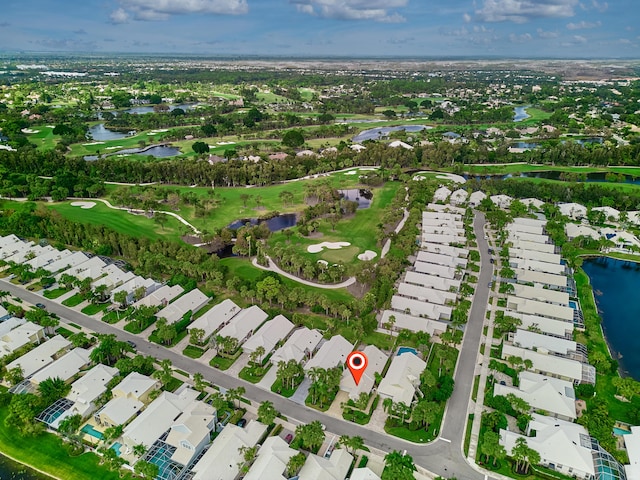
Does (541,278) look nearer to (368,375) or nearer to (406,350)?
(406,350)

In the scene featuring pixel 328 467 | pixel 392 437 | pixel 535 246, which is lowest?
pixel 392 437

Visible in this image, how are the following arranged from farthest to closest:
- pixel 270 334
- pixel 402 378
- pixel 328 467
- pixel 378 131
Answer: pixel 378 131 → pixel 270 334 → pixel 402 378 → pixel 328 467

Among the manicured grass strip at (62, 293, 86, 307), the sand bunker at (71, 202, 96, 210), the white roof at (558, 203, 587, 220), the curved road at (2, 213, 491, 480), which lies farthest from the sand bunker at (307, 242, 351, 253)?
the sand bunker at (71, 202, 96, 210)

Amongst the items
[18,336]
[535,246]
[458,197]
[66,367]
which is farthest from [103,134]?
[535,246]

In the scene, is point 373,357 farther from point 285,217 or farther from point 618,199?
point 618,199

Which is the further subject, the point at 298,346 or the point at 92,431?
the point at 298,346

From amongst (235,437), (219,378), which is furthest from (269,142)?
(235,437)
